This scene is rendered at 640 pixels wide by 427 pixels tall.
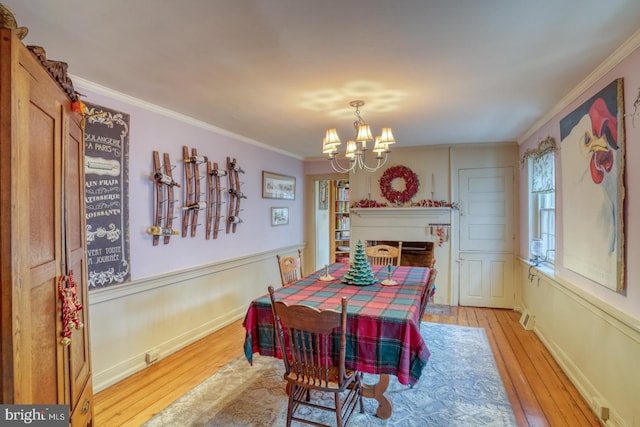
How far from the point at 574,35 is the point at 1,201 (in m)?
2.58

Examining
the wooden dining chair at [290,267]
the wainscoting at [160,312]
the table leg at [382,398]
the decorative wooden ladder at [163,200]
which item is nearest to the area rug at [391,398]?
the table leg at [382,398]

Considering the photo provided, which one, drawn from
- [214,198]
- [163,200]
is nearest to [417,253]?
[214,198]

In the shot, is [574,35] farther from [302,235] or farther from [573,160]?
[302,235]

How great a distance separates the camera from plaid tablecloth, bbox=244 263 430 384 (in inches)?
74.9

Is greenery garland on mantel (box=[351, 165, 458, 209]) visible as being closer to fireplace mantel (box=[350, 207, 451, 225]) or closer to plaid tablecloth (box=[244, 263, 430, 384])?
fireplace mantel (box=[350, 207, 451, 225])

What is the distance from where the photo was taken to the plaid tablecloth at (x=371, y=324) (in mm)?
1903

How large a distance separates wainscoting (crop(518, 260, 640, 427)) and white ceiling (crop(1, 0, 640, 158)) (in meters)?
1.64

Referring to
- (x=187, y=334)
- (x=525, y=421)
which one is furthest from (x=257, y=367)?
(x=525, y=421)

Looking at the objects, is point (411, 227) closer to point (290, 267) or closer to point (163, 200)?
point (290, 267)

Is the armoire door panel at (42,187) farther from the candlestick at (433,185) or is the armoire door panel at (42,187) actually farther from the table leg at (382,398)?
the candlestick at (433,185)

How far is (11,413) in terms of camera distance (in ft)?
3.19

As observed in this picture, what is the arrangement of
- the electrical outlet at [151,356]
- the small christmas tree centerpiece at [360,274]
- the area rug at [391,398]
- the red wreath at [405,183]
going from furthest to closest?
the red wreath at [405,183], the electrical outlet at [151,356], the small christmas tree centerpiece at [360,274], the area rug at [391,398]

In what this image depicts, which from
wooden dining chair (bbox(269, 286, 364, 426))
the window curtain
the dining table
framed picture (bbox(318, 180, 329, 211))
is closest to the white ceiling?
the window curtain

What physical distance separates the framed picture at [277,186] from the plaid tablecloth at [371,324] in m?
2.26
